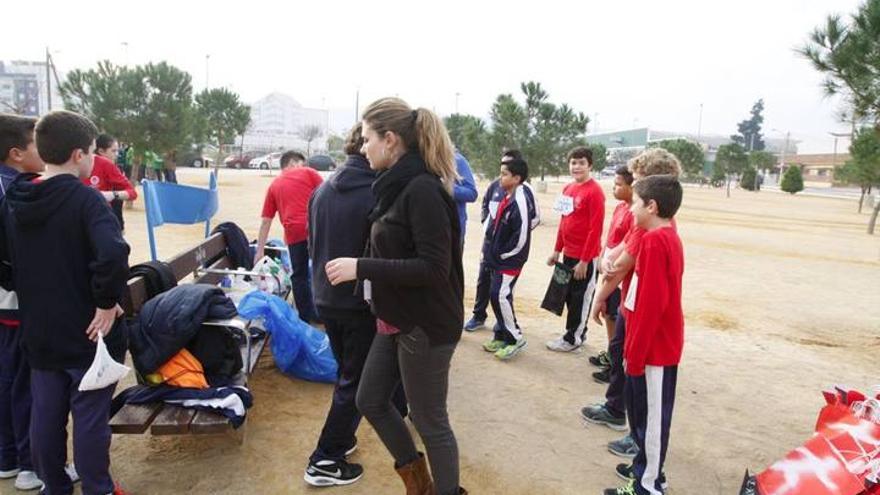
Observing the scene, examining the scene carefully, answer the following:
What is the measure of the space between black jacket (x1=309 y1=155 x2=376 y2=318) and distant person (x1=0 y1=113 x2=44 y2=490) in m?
1.37

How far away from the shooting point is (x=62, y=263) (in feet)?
7.80

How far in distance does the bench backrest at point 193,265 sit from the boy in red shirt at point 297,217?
466 millimetres

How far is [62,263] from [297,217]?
2.65 m

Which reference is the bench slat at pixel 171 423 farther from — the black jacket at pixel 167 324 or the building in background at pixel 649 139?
the building in background at pixel 649 139

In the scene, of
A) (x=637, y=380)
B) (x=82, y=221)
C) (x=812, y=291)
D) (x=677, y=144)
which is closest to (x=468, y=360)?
(x=637, y=380)

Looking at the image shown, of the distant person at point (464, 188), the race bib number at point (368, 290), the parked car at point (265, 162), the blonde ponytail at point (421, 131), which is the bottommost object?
the race bib number at point (368, 290)

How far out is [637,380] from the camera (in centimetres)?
288

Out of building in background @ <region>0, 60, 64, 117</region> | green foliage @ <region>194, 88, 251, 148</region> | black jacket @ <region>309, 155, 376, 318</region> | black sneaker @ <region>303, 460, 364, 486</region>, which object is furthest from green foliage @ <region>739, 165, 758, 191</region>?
building in background @ <region>0, 60, 64, 117</region>

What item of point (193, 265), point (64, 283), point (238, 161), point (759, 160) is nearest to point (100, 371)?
point (64, 283)

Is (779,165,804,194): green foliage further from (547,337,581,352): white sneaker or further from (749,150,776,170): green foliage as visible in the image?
(547,337,581,352): white sneaker

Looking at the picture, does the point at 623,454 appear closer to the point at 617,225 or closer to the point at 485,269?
the point at 617,225

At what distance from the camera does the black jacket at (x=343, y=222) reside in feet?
9.32

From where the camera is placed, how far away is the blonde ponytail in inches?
89.6

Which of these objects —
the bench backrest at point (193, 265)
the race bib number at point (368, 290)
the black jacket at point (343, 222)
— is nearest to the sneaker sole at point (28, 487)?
the bench backrest at point (193, 265)
